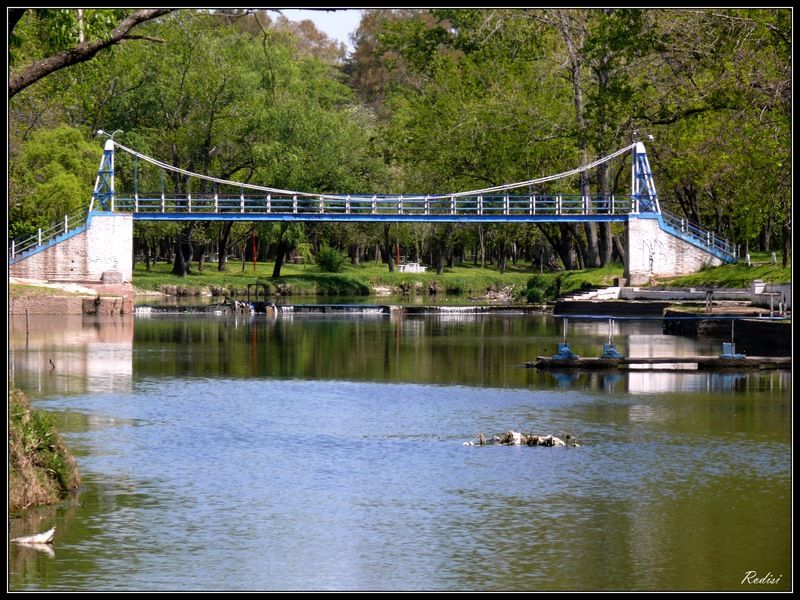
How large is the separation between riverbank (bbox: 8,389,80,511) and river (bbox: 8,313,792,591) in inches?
12.7

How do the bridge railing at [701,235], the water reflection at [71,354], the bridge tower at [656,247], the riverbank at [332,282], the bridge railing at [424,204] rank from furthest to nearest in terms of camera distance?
the riverbank at [332,282]
the bridge railing at [424,204]
the bridge railing at [701,235]
the bridge tower at [656,247]
the water reflection at [71,354]

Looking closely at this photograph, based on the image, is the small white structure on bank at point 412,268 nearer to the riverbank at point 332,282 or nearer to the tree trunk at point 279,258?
the riverbank at point 332,282

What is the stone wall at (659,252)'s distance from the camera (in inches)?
2928

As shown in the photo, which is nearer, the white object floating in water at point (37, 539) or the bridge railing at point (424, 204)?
the white object floating in water at point (37, 539)

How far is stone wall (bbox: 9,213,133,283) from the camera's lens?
72.7 meters

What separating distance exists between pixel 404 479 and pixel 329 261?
77.1 meters

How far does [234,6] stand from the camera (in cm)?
1811

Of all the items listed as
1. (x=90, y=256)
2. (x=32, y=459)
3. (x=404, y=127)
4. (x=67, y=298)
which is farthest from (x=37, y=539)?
(x=404, y=127)

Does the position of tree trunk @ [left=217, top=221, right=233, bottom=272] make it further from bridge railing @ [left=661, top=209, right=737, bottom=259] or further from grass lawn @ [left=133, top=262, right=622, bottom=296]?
bridge railing @ [left=661, top=209, right=737, bottom=259]

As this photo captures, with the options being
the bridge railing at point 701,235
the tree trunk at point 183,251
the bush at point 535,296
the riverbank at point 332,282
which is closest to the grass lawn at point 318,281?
the riverbank at point 332,282

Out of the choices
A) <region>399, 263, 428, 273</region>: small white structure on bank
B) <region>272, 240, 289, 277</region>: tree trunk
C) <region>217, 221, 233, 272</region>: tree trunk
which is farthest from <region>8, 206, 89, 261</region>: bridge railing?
<region>399, 263, 428, 273</region>: small white structure on bank

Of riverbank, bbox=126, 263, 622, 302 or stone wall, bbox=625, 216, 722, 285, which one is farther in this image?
riverbank, bbox=126, 263, 622, 302

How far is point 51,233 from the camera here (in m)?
80.5

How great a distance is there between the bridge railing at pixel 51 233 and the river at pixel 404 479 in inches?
1149
